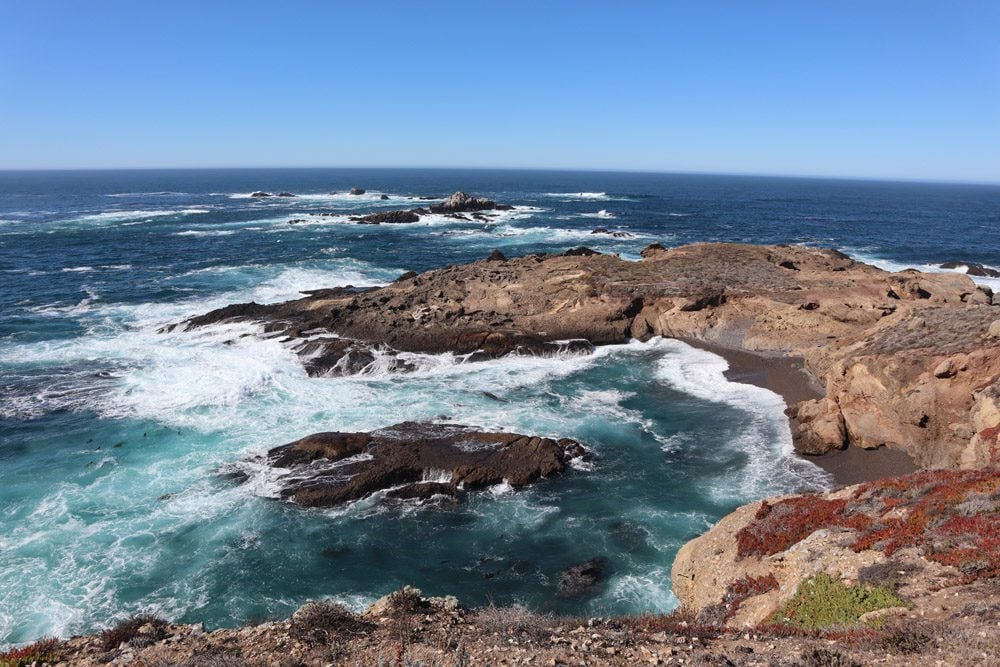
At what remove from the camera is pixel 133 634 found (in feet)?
34.4

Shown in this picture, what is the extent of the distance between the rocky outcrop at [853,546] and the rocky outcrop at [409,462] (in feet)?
22.7

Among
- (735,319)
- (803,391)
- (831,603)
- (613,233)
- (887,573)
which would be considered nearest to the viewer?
(831,603)

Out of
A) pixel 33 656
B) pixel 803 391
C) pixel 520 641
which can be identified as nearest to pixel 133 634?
pixel 33 656

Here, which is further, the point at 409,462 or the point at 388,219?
the point at 388,219

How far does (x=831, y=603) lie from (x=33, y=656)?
1386 cm

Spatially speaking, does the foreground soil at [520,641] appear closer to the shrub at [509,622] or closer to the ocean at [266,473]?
the shrub at [509,622]

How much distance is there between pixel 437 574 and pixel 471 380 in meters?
14.1

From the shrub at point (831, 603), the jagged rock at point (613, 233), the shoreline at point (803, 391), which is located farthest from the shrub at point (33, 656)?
the jagged rock at point (613, 233)

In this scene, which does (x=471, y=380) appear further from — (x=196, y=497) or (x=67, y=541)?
(x=67, y=541)

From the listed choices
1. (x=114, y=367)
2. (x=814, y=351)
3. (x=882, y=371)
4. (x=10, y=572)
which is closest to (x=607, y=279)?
(x=814, y=351)

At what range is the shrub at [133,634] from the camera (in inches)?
404

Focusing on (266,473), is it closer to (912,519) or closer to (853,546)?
(853,546)

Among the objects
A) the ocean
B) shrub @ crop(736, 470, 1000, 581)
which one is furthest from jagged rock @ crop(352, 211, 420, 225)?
shrub @ crop(736, 470, 1000, 581)

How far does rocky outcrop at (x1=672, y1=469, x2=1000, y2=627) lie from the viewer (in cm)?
1076
